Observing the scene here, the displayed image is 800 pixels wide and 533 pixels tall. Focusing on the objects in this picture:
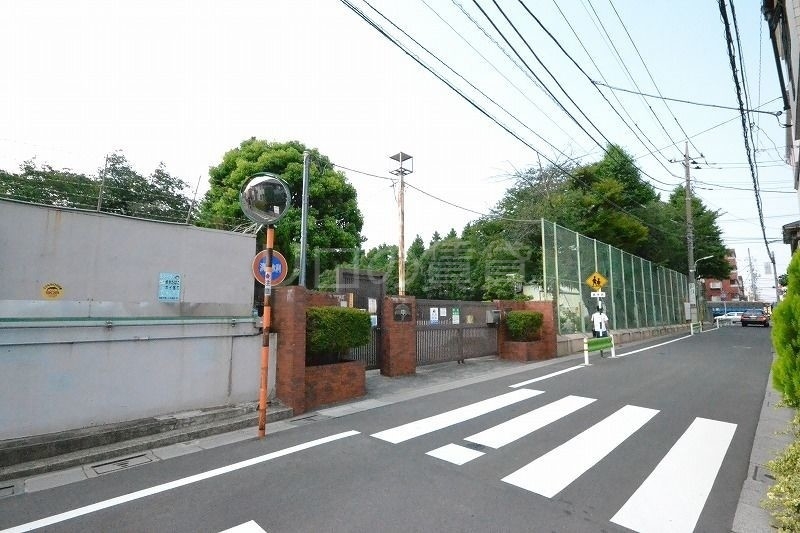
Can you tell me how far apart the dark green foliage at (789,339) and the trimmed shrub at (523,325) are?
9309 millimetres

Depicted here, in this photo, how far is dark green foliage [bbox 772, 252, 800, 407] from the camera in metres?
3.34

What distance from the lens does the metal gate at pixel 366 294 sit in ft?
32.0

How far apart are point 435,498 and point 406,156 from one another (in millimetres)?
13126

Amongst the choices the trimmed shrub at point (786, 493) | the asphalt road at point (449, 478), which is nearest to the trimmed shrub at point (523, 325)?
the asphalt road at point (449, 478)

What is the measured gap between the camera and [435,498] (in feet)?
11.2

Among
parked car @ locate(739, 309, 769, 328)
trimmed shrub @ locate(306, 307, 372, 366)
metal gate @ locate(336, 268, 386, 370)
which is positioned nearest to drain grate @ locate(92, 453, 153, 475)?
trimmed shrub @ locate(306, 307, 372, 366)

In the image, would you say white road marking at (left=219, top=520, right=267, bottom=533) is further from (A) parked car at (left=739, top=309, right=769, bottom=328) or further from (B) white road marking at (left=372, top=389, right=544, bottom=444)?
(A) parked car at (left=739, top=309, right=769, bottom=328)

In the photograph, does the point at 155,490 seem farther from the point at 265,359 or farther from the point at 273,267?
the point at 273,267

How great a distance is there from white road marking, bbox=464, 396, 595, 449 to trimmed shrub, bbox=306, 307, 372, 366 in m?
3.12

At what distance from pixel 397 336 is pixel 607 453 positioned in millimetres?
5865

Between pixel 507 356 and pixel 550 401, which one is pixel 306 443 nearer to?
pixel 550 401

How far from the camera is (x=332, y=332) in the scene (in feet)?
23.2

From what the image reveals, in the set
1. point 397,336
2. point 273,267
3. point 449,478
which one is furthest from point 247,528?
point 397,336

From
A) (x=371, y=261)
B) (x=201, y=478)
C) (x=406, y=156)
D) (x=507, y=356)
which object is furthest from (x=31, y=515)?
(x=371, y=261)
